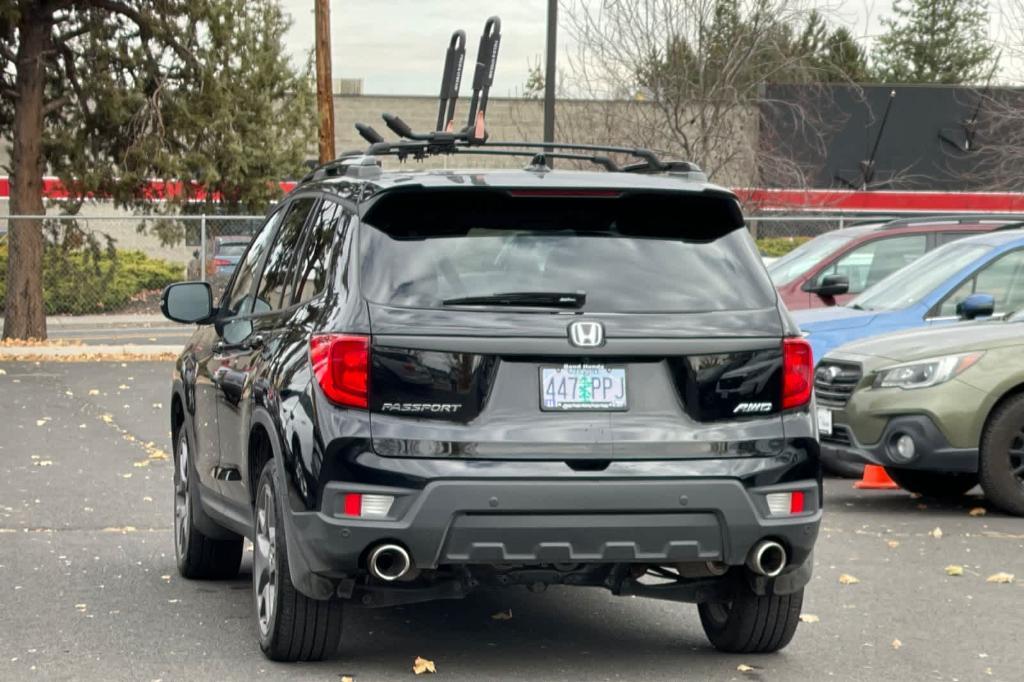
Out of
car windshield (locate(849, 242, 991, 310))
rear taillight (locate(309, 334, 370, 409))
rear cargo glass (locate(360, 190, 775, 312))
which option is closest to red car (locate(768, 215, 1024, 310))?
car windshield (locate(849, 242, 991, 310))

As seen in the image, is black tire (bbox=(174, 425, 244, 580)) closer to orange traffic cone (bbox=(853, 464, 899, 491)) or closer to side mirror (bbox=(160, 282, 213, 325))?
side mirror (bbox=(160, 282, 213, 325))

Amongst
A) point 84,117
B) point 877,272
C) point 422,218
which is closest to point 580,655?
point 422,218

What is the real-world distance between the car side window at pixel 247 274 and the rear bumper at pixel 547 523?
2.05 metres

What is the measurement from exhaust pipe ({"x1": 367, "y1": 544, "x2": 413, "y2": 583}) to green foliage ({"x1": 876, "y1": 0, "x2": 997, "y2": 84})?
96.4 metres

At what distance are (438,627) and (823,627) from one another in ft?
5.18

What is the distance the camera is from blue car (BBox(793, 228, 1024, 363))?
12.9 meters

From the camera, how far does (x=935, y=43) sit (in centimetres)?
10056

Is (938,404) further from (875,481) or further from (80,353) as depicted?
(80,353)

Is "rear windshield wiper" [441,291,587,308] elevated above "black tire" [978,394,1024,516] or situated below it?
above

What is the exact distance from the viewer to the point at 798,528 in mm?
6102

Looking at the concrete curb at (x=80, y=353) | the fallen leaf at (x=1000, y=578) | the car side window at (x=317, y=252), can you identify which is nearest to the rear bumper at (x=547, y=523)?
the car side window at (x=317, y=252)

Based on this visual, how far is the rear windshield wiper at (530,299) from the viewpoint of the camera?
5.96 m

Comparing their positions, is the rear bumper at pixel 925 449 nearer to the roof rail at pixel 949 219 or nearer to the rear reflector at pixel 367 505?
the roof rail at pixel 949 219

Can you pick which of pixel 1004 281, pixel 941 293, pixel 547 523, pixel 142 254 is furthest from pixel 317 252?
pixel 142 254
